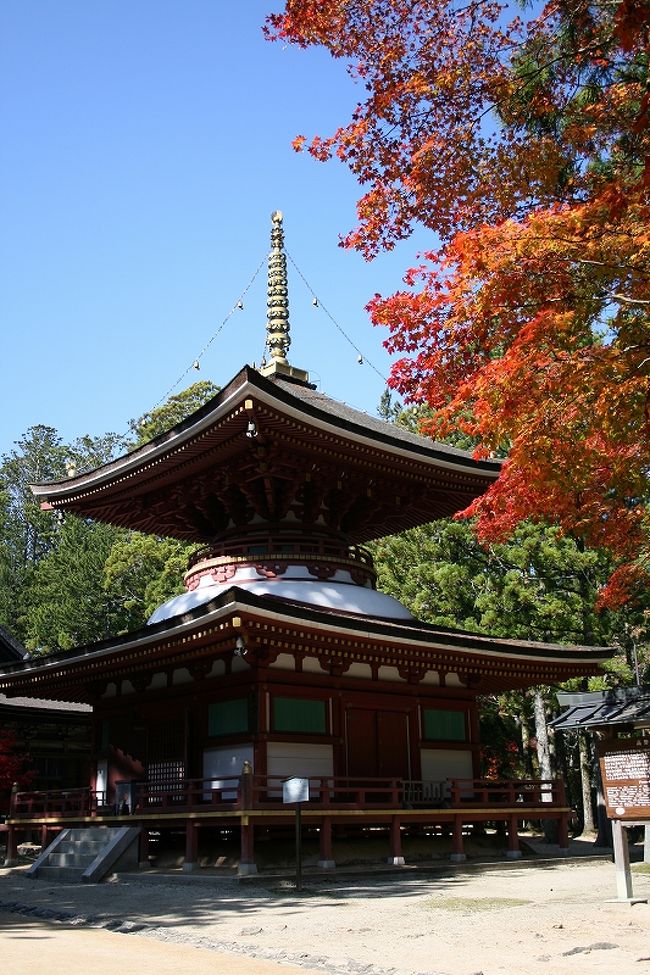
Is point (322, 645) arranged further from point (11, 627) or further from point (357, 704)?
point (11, 627)

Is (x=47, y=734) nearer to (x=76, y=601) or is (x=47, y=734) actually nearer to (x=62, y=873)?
(x=62, y=873)

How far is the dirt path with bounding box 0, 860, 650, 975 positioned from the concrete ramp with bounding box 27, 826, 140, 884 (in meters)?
→ 0.78

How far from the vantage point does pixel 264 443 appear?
19578mm

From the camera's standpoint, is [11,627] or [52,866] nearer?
[52,866]

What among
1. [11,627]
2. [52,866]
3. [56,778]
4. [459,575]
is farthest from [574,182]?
[11,627]

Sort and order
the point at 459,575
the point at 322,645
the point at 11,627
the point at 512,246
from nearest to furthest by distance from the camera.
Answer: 1. the point at 512,246
2. the point at 322,645
3. the point at 459,575
4. the point at 11,627

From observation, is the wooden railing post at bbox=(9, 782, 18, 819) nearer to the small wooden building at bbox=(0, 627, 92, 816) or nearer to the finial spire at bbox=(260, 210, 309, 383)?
the small wooden building at bbox=(0, 627, 92, 816)

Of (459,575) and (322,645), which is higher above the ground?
(459,575)

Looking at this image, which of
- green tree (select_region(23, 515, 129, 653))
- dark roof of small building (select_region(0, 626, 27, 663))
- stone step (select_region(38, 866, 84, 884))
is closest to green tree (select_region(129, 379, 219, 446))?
green tree (select_region(23, 515, 129, 653))

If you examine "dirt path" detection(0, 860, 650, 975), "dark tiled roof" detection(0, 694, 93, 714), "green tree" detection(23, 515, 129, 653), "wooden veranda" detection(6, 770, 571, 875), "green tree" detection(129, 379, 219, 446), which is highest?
"green tree" detection(129, 379, 219, 446)

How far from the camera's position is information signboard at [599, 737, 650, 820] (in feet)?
39.2

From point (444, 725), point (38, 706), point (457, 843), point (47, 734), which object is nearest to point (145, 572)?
point (47, 734)

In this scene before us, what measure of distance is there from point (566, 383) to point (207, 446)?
10.1 metres

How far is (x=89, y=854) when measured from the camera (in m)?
18.6
